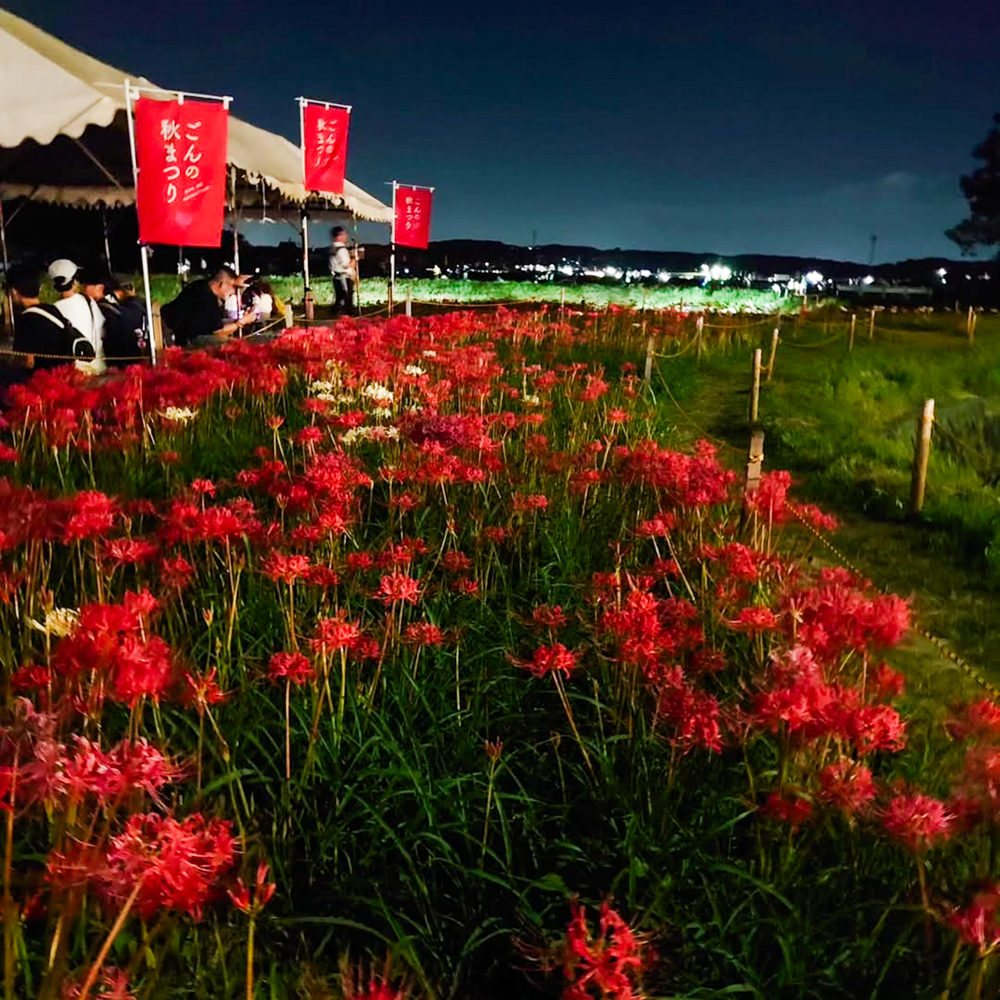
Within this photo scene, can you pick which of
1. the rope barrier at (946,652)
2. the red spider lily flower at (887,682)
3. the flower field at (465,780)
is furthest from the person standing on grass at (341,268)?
the red spider lily flower at (887,682)

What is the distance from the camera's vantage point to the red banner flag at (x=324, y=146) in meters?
13.0

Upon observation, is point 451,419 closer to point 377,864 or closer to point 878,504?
point 377,864

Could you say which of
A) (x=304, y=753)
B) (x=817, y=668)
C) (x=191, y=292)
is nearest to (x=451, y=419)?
(x=304, y=753)

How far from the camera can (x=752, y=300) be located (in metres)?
33.5

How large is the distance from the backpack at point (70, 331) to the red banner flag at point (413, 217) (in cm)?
1249

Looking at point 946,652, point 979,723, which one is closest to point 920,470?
point 946,652

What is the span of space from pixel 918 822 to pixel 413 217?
18916 millimetres

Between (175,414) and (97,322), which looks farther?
(97,322)

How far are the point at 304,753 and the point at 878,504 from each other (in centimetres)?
500

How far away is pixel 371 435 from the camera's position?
384 centimetres

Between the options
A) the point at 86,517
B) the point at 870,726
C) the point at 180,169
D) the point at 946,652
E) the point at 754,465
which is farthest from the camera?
the point at 180,169

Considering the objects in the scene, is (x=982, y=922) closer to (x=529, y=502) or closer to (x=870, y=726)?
(x=870, y=726)

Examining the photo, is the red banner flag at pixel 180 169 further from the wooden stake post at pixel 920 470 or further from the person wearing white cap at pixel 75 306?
the wooden stake post at pixel 920 470

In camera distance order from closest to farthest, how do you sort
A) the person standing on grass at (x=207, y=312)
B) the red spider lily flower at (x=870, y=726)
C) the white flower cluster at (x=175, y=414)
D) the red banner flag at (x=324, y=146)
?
the red spider lily flower at (x=870, y=726) < the white flower cluster at (x=175, y=414) < the person standing on grass at (x=207, y=312) < the red banner flag at (x=324, y=146)
